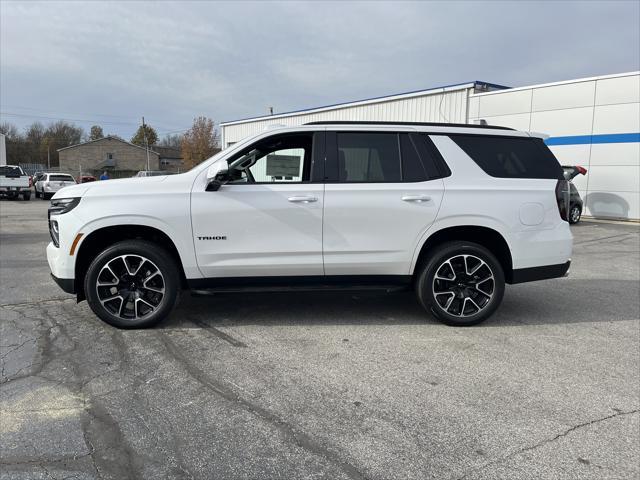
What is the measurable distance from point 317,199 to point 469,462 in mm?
2669

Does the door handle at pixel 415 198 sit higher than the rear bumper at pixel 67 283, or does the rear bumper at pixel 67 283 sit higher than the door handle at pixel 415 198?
the door handle at pixel 415 198

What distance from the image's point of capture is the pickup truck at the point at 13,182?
2705cm

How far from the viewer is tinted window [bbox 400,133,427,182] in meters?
4.87

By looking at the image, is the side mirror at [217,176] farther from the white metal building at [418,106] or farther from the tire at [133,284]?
the white metal building at [418,106]

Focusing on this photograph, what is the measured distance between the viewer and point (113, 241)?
484cm

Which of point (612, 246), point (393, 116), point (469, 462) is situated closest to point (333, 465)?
point (469, 462)

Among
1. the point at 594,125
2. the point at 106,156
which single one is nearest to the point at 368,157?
the point at 594,125

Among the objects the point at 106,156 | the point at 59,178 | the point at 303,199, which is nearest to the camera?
the point at 303,199

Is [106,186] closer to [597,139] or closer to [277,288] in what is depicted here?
[277,288]

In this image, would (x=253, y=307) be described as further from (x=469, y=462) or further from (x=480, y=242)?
(x=469, y=462)

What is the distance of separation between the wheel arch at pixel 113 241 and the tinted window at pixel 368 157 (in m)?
1.78

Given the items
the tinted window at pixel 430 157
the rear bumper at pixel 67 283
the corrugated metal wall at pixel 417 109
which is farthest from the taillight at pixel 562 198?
the corrugated metal wall at pixel 417 109

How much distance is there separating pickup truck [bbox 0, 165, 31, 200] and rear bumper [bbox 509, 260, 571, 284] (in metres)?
29.2

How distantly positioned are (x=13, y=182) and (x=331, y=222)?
2829cm
